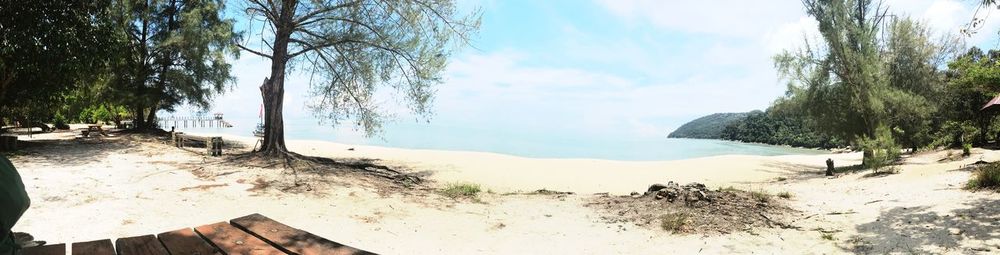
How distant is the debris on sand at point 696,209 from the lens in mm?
8016

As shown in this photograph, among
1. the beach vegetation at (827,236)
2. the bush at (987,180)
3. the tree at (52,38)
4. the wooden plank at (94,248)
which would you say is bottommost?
the beach vegetation at (827,236)

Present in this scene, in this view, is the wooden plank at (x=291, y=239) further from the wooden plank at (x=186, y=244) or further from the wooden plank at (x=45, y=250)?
the wooden plank at (x=45, y=250)

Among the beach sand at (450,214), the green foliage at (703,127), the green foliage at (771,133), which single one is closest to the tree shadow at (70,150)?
the beach sand at (450,214)

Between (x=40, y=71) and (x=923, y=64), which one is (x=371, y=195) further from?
(x=923, y=64)

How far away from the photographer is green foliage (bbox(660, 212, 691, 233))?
7.95 meters

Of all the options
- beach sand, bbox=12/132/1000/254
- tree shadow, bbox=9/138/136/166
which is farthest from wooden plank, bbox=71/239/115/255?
tree shadow, bbox=9/138/136/166

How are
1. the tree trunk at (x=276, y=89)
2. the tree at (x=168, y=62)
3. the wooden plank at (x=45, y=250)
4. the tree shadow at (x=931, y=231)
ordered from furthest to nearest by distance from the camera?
1. the tree at (x=168, y=62)
2. the tree trunk at (x=276, y=89)
3. the tree shadow at (x=931, y=231)
4. the wooden plank at (x=45, y=250)

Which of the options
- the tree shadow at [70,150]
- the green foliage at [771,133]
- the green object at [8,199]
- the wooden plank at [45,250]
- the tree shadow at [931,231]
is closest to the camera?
the green object at [8,199]

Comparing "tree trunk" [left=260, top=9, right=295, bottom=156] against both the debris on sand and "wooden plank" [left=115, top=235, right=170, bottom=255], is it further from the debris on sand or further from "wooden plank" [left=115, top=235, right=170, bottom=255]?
"wooden plank" [left=115, top=235, right=170, bottom=255]

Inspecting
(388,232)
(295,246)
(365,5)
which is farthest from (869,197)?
(365,5)

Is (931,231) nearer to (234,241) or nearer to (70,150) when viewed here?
(234,241)

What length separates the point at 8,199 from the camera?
6.05 feet

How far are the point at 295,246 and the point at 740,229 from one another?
269 inches

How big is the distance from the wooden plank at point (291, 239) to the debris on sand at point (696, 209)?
20.5ft
